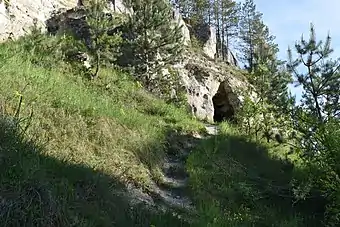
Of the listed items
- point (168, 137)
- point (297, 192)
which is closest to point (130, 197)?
point (297, 192)

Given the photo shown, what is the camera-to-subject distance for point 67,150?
7070 millimetres

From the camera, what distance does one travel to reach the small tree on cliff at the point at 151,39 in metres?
17.3

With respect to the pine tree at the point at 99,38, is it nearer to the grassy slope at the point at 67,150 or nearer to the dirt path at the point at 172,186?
the grassy slope at the point at 67,150

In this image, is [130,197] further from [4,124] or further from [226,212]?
[4,124]

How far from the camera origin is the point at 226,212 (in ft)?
24.2

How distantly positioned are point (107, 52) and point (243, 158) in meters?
5.95

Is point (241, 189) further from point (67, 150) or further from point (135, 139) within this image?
point (67, 150)

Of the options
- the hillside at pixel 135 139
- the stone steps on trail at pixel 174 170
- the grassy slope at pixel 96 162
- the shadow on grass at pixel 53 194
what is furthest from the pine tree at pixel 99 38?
the shadow on grass at pixel 53 194

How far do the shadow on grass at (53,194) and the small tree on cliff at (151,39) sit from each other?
1127cm

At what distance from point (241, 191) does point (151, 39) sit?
9.88m

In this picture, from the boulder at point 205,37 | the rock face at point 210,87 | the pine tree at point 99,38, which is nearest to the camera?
the pine tree at point 99,38

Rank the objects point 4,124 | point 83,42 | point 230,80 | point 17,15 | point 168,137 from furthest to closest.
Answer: point 230,80, point 83,42, point 17,15, point 168,137, point 4,124

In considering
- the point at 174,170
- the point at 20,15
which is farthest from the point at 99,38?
the point at 174,170

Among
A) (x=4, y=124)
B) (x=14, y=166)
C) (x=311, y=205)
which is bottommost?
(x=311, y=205)
